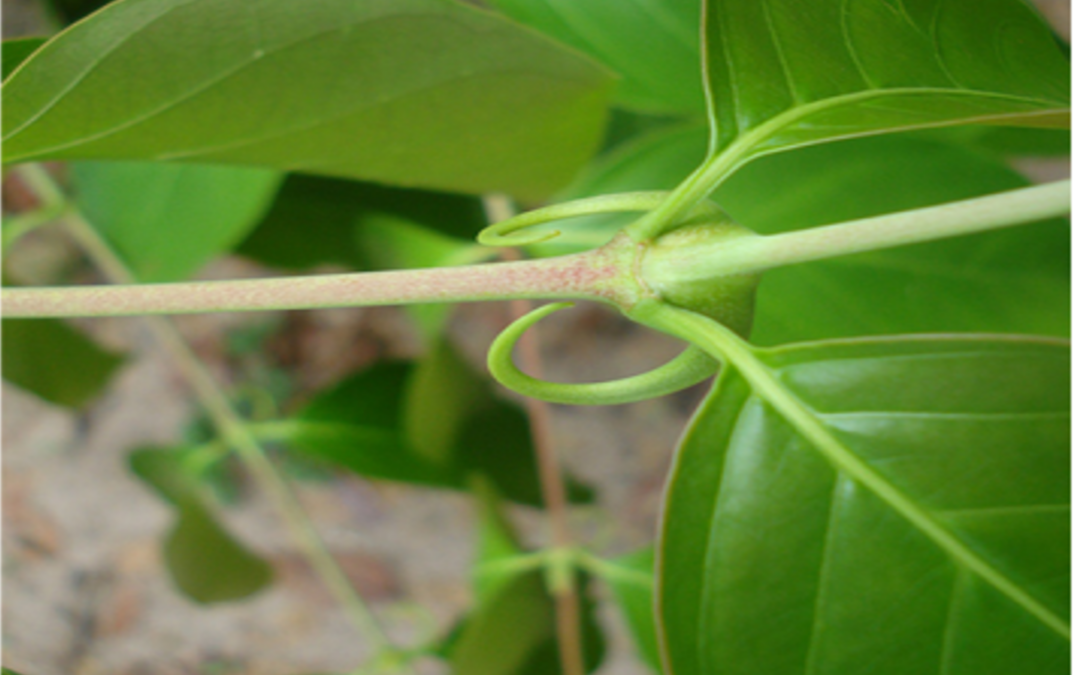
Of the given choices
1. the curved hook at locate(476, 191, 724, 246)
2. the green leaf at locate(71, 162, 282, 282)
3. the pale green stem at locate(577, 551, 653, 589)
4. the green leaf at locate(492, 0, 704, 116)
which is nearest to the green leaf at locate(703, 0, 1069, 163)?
the curved hook at locate(476, 191, 724, 246)

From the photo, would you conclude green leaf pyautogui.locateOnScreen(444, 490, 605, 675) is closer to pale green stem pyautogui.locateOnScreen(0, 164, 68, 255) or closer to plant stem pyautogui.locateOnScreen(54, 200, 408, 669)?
plant stem pyautogui.locateOnScreen(54, 200, 408, 669)

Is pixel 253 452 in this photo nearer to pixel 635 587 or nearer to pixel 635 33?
pixel 635 587

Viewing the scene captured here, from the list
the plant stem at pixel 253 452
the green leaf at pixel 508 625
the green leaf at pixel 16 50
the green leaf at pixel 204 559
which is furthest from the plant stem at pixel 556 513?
the green leaf at pixel 16 50

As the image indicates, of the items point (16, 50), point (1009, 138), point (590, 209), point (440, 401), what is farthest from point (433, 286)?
point (1009, 138)

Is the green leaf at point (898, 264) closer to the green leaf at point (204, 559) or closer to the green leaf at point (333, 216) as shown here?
the green leaf at point (333, 216)

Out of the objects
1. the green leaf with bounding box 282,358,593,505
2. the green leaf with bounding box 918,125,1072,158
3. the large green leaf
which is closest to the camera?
the large green leaf

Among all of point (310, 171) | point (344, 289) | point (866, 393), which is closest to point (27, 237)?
point (310, 171)

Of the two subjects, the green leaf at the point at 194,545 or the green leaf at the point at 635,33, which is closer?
the green leaf at the point at 635,33
